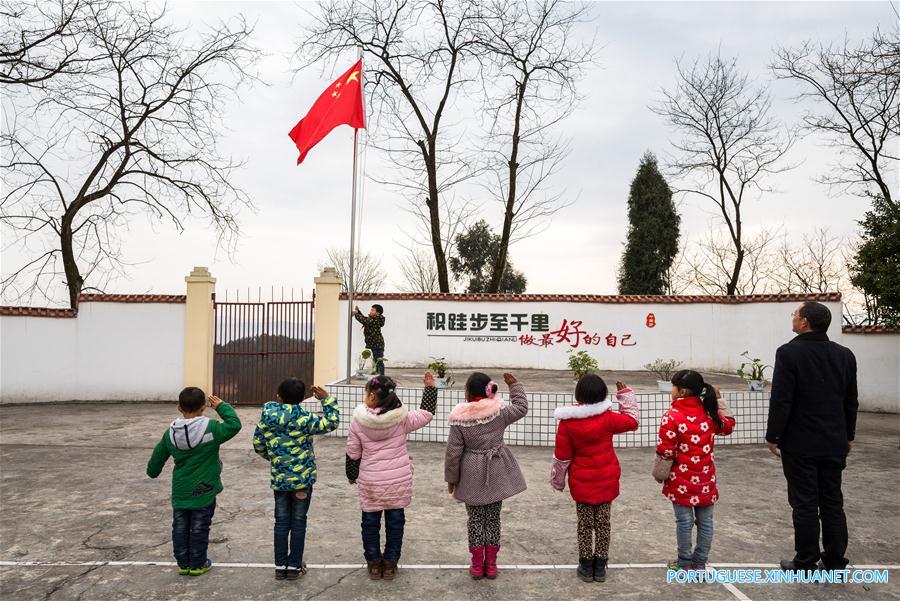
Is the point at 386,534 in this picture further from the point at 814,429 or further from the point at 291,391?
the point at 814,429

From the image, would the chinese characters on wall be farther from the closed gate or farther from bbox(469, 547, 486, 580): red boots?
bbox(469, 547, 486, 580): red boots

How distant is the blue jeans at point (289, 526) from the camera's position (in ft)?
13.1

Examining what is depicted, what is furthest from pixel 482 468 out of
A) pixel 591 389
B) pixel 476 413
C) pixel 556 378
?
pixel 556 378

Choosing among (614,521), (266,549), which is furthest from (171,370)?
(614,521)

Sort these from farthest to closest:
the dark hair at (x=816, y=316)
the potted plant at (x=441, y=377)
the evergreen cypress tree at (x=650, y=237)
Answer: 1. the evergreen cypress tree at (x=650, y=237)
2. the potted plant at (x=441, y=377)
3. the dark hair at (x=816, y=316)

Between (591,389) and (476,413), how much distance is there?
0.71 meters

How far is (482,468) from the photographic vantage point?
394 centimetres

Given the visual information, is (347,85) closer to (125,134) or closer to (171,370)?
(171,370)

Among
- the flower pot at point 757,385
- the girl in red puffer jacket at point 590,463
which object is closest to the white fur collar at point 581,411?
the girl in red puffer jacket at point 590,463

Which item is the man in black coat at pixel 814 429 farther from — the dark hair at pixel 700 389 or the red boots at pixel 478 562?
the red boots at pixel 478 562

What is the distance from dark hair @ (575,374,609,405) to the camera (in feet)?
12.8

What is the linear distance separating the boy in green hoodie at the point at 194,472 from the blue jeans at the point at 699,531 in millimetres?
2815

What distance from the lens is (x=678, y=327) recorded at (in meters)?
15.0

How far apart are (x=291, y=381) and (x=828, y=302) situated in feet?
45.7
